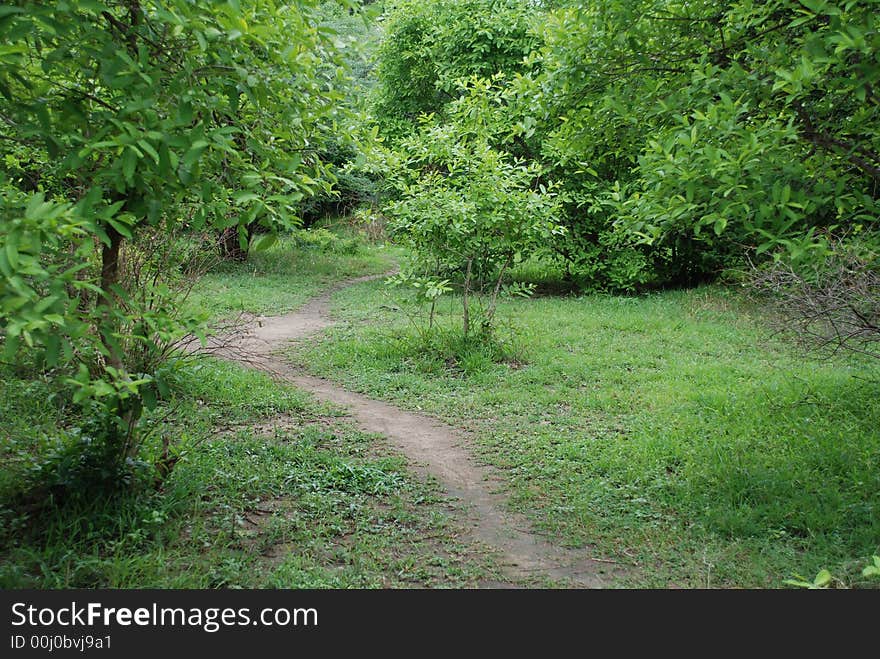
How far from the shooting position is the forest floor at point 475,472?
3963 millimetres

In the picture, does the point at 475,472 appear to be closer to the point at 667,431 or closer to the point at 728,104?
the point at 667,431

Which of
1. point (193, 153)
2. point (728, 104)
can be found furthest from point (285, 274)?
point (193, 153)

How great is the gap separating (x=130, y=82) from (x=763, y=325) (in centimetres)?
844

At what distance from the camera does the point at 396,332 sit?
9.67 metres

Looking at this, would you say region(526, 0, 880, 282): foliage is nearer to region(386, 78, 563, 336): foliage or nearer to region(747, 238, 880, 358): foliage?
region(747, 238, 880, 358): foliage

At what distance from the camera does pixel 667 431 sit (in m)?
6.03

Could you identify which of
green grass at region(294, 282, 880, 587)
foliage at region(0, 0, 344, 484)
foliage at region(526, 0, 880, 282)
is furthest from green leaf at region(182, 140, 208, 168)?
green grass at region(294, 282, 880, 587)

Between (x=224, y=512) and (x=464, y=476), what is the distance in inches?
68.9

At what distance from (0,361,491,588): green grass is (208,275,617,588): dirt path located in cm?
21

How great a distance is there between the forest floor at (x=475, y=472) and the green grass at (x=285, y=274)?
3.39 meters

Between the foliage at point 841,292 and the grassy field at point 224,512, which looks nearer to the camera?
the grassy field at point 224,512

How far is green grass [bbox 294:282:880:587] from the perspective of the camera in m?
4.27

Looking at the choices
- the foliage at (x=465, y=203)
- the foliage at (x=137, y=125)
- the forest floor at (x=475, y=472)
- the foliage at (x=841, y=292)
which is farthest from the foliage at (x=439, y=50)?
the foliage at (x=137, y=125)

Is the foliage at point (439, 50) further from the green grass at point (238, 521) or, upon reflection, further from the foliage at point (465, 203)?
the green grass at point (238, 521)
